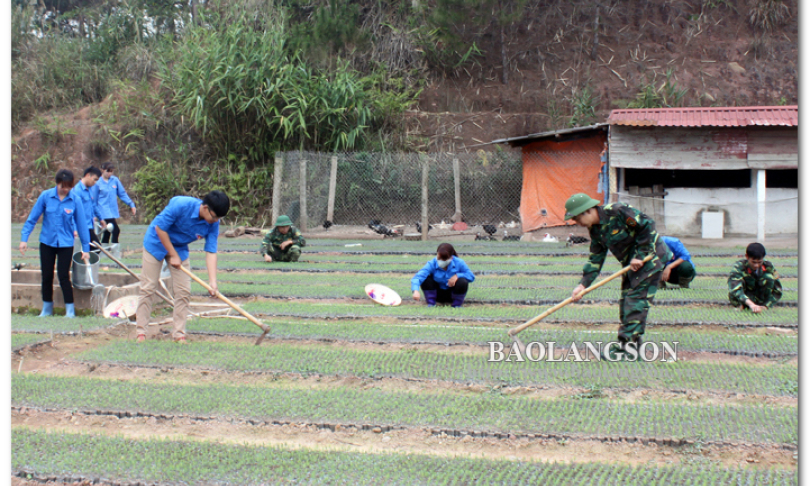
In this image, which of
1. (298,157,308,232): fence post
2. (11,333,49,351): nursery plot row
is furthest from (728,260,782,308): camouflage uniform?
(298,157,308,232): fence post

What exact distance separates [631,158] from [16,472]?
12925mm

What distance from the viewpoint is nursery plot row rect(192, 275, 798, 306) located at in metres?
7.29

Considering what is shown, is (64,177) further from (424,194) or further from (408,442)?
(424,194)

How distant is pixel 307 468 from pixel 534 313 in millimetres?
4031

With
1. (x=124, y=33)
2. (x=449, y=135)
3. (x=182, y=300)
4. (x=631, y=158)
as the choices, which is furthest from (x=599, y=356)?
(x=124, y=33)

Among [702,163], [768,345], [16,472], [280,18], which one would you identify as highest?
[280,18]

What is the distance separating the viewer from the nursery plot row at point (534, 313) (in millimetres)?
6207

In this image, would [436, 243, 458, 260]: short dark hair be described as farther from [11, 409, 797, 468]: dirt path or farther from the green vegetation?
the green vegetation

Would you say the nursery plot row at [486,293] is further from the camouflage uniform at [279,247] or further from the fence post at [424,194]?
the fence post at [424,194]

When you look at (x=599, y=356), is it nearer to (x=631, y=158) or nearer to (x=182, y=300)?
(x=182, y=300)

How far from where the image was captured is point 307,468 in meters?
3.17

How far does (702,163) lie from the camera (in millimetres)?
13586

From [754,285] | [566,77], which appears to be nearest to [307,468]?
[754,285]

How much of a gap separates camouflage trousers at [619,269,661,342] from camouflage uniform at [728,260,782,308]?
86.8 inches
